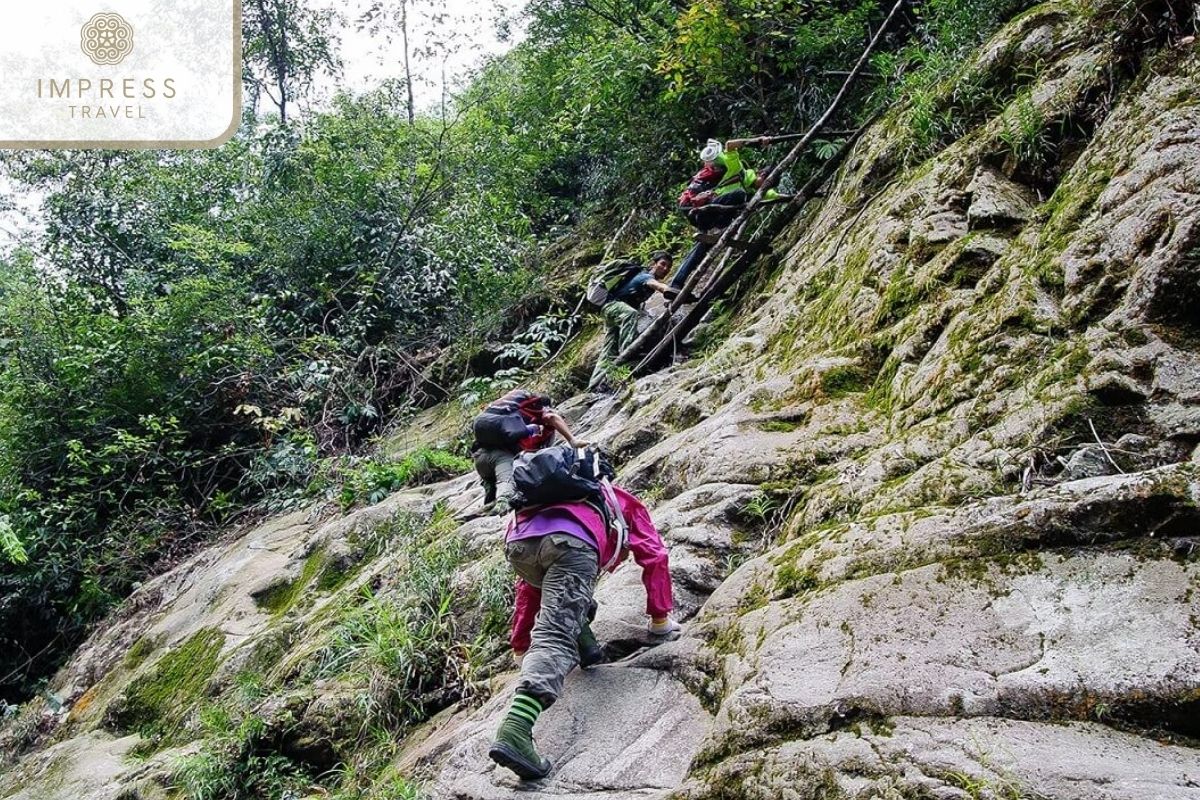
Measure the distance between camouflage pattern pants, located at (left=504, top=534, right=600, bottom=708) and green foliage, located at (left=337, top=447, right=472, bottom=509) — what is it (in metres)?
6.29

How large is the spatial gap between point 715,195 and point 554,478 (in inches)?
260

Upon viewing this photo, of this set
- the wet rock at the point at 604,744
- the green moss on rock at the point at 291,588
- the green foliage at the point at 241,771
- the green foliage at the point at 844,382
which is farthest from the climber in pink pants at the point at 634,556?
the green moss on rock at the point at 291,588

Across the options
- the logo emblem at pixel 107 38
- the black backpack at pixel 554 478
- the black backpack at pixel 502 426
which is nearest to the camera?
the black backpack at pixel 554 478

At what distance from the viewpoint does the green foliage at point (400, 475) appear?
10.7 metres

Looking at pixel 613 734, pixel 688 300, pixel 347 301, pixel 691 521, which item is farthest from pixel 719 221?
pixel 347 301

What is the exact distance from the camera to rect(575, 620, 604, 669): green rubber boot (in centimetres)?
455

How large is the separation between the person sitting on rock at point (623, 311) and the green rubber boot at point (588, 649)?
225 inches

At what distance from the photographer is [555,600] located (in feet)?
13.6

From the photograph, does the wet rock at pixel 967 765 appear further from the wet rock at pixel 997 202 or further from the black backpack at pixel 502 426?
the wet rock at pixel 997 202

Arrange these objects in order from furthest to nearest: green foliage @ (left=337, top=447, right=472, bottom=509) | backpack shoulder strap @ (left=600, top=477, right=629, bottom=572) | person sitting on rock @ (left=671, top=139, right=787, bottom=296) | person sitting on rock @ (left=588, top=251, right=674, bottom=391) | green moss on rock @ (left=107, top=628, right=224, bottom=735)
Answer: green foliage @ (left=337, top=447, right=472, bottom=509), person sitting on rock @ (left=588, top=251, right=674, bottom=391), person sitting on rock @ (left=671, top=139, right=787, bottom=296), green moss on rock @ (left=107, top=628, right=224, bottom=735), backpack shoulder strap @ (left=600, top=477, right=629, bottom=572)

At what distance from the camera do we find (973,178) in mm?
6109

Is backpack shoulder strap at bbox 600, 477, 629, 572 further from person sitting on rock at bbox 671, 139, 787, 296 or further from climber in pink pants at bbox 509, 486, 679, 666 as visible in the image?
person sitting on rock at bbox 671, 139, 787, 296

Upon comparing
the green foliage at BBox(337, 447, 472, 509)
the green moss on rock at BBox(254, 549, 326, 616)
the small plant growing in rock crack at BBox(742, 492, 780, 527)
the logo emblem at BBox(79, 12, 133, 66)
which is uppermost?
the logo emblem at BBox(79, 12, 133, 66)

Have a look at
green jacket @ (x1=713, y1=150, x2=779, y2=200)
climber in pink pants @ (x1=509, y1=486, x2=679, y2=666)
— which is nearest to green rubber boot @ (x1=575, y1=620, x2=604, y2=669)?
climber in pink pants @ (x1=509, y1=486, x2=679, y2=666)
